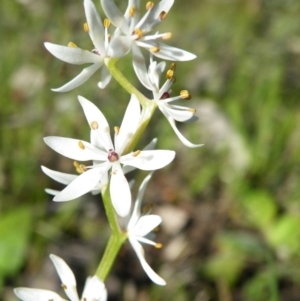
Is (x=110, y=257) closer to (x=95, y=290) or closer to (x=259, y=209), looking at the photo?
(x=95, y=290)

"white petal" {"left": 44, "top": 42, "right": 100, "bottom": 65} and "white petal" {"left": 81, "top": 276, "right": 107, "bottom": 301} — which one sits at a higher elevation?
"white petal" {"left": 44, "top": 42, "right": 100, "bottom": 65}

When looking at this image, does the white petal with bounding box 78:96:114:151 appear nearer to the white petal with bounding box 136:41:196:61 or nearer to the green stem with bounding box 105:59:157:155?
the green stem with bounding box 105:59:157:155

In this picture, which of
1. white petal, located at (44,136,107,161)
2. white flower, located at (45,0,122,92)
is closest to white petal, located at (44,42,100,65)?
white flower, located at (45,0,122,92)

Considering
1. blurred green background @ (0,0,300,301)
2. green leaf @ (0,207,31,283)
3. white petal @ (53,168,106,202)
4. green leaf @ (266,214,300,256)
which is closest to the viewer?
white petal @ (53,168,106,202)

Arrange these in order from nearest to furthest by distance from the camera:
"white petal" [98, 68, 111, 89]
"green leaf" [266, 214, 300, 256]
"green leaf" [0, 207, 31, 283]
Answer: "white petal" [98, 68, 111, 89]
"green leaf" [0, 207, 31, 283]
"green leaf" [266, 214, 300, 256]

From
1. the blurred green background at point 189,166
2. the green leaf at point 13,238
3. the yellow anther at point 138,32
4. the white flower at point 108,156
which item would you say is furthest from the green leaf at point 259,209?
the yellow anther at point 138,32

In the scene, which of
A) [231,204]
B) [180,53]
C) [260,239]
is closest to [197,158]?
[231,204]

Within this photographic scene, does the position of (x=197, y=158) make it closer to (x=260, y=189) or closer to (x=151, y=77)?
(x=260, y=189)

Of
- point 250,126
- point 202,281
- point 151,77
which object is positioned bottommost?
point 202,281
